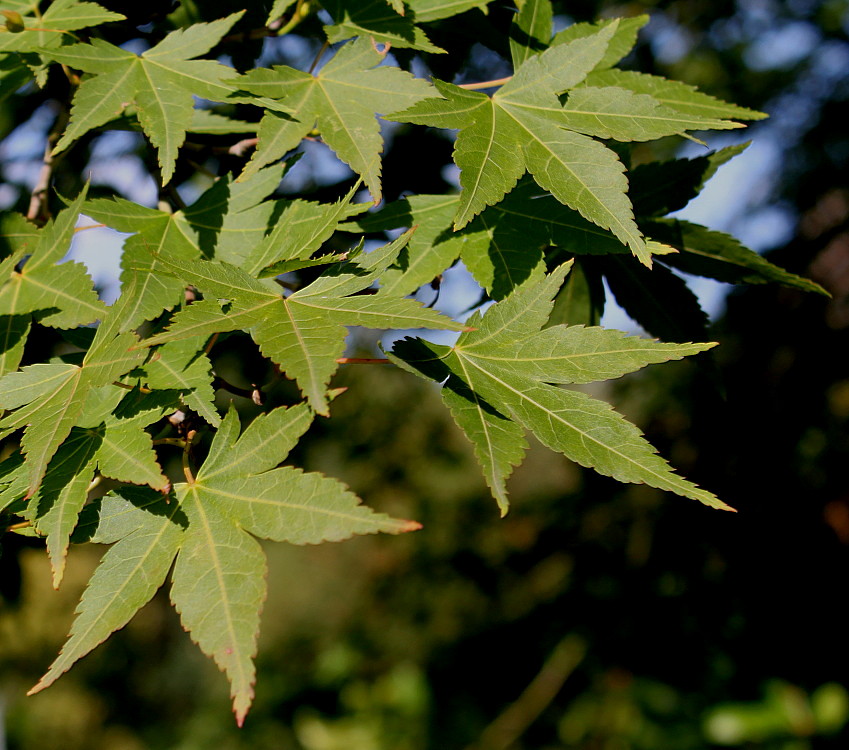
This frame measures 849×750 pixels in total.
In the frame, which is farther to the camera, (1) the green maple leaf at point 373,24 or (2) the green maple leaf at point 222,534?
(1) the green maple leaf at point 373,24

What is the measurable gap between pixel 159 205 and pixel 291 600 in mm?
8954

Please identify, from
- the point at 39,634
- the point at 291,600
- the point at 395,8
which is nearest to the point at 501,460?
the point at 395,8

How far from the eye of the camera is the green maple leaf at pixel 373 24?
0.98 m

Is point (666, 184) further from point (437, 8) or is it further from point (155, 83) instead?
point (155, 83)

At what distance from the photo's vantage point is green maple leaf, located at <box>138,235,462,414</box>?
2.41 feet

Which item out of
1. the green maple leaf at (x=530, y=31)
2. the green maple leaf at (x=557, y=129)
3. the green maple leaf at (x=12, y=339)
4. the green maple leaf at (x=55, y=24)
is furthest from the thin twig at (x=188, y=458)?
the green maple leaf at (x=530, y=31)

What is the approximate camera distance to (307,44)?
199 cm

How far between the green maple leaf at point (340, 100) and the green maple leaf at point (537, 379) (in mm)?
235

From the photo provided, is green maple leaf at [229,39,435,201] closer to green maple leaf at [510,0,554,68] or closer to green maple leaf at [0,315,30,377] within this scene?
green maple leaf at [510,0,554,68]

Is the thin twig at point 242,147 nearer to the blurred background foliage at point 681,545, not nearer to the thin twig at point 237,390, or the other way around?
the thin twig at point 237,390

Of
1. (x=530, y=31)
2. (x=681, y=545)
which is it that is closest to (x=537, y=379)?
(x=530, y=31)

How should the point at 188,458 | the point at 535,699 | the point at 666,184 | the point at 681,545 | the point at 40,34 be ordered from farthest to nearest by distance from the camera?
the point at 535,699 < the point at 681,545 < the point at 666,184 < the point at 40,34 < the point at 188,458

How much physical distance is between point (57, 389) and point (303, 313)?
296mm

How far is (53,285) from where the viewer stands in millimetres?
948
